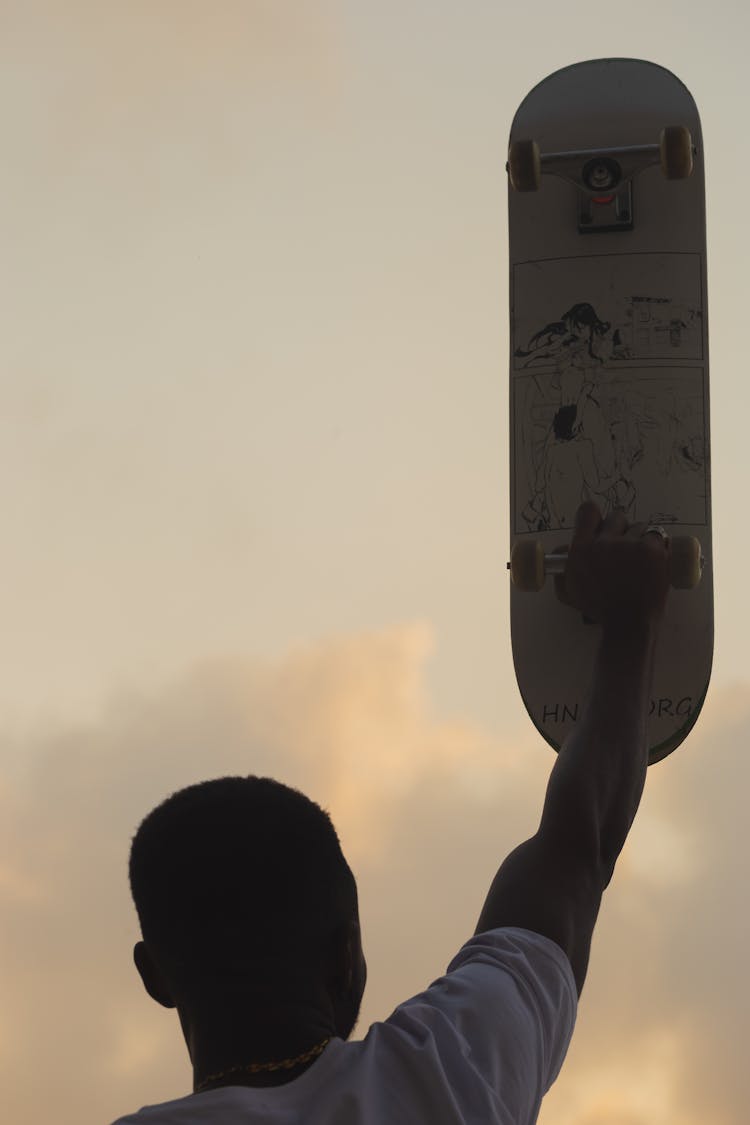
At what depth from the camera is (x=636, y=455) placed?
16.3ft

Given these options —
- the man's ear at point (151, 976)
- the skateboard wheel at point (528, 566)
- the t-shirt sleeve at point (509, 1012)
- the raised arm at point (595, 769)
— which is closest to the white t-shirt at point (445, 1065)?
the t-shirt sleeve at point (509, 1012)

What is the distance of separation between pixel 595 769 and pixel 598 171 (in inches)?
111

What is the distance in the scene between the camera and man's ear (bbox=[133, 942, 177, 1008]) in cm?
241

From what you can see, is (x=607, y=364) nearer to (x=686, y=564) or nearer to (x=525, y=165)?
(x=525, y=165)

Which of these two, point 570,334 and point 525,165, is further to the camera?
point 570,334

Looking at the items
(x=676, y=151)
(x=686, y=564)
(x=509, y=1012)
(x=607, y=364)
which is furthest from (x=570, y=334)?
(x=509, y=1012)

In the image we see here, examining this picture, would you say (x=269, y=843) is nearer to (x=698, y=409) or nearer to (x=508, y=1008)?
(x=508, y=1008)

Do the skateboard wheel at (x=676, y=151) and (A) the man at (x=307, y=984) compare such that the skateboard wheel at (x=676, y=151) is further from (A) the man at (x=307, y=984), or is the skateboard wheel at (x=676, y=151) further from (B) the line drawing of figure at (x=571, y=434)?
(A) the man at (x=307, y=984)

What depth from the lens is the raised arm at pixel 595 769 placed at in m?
2.62

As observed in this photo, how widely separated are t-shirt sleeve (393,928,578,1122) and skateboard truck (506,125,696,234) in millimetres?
3162

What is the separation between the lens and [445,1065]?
222 centimetres

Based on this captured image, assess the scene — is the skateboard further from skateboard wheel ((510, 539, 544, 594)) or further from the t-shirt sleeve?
the t-shirt sleeve

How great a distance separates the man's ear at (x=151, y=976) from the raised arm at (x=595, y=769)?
588mm

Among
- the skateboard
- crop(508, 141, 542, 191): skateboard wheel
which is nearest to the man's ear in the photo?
the skateboard
